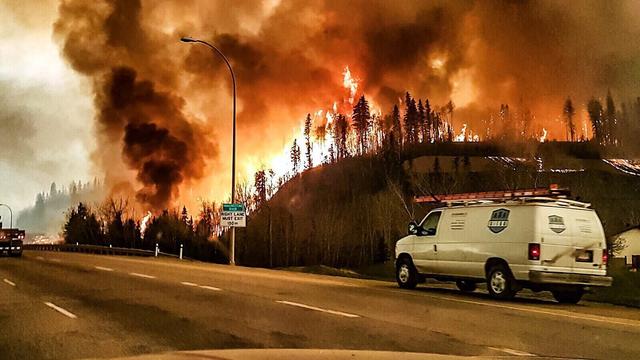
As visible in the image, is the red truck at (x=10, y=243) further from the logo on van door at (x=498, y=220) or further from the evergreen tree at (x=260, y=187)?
the evergreen tree at (x=260, y=187)

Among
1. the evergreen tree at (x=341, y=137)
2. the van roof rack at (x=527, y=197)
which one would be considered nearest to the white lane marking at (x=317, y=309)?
the van roof rack at (x=527, y=197)

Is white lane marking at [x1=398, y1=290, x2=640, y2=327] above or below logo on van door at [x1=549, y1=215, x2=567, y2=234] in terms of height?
below

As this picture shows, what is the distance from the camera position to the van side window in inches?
639

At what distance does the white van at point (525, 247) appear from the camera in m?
13.8

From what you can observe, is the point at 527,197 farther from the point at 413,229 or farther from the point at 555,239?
the point at 413,229

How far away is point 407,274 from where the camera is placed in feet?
55.9

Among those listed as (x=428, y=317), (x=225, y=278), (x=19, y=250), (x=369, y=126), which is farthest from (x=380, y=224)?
(x=369, y=126)

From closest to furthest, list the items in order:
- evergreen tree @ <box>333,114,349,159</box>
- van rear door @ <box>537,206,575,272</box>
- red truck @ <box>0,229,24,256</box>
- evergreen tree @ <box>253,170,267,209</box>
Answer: van rear door @ <box>537,206,575,272</box> → red truck @ <box>0,229,24,256</box> → evergreen tree @ <box>253,170,267,209</box> → evergreen tree @ <box>333,114,349,159</box>

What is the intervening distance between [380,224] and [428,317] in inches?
1827

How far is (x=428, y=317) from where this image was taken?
35.5 ft

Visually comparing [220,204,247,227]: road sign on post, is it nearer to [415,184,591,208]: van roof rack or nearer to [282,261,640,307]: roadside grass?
[282,261,640,307]: roadside grass

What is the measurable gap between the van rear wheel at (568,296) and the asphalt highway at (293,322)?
1.71ft

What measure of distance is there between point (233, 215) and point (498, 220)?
18.1 metres

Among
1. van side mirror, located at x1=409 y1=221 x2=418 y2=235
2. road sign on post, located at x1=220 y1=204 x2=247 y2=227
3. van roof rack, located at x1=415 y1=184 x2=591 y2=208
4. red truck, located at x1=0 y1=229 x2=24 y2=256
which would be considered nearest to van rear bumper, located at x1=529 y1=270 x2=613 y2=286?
van roof rack, located at x1=415 y1=184 x2=591 y2=208
